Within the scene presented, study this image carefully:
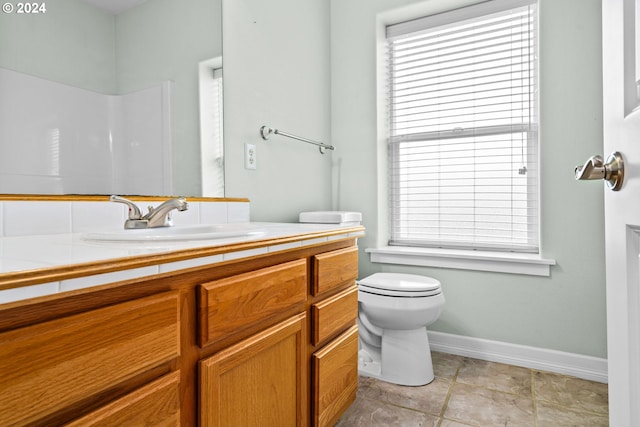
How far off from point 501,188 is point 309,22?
156cm

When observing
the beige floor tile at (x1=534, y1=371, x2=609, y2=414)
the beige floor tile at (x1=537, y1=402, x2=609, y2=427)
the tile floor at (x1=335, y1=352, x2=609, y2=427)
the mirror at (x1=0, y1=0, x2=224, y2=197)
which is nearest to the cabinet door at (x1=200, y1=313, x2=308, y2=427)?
the tile floor at (x1=335, y1=352, x2=609, y2=427)

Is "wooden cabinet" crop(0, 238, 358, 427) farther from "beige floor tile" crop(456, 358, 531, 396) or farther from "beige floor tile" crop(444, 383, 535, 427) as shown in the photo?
"beige floor tile" crop(456, 358, 531, 396)

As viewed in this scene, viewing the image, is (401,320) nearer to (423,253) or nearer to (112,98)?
(423,253)

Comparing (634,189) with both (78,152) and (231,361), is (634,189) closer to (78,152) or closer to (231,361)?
(231,361)

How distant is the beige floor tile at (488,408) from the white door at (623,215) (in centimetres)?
99

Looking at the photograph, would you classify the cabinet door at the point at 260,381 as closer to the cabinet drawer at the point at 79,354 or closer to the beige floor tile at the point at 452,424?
the cabinet drawer at the point at 79,354

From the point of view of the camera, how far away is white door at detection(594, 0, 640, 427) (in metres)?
0.55

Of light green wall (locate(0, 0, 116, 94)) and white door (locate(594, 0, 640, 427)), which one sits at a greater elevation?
light green wall (locate(0, 0, 116, 94))

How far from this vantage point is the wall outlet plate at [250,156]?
174cm

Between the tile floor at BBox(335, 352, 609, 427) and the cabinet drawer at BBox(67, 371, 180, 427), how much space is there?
103cm

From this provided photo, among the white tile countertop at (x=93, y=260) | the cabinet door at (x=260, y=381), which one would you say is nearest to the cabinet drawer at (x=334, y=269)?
the cabinet door at (x=260, y=381)

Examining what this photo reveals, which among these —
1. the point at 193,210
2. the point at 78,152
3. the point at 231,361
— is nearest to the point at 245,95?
the point at 193,210

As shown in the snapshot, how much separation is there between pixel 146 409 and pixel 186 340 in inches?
5.2

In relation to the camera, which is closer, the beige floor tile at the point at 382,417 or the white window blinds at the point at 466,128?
the beige floor tile at the point at 382,417
